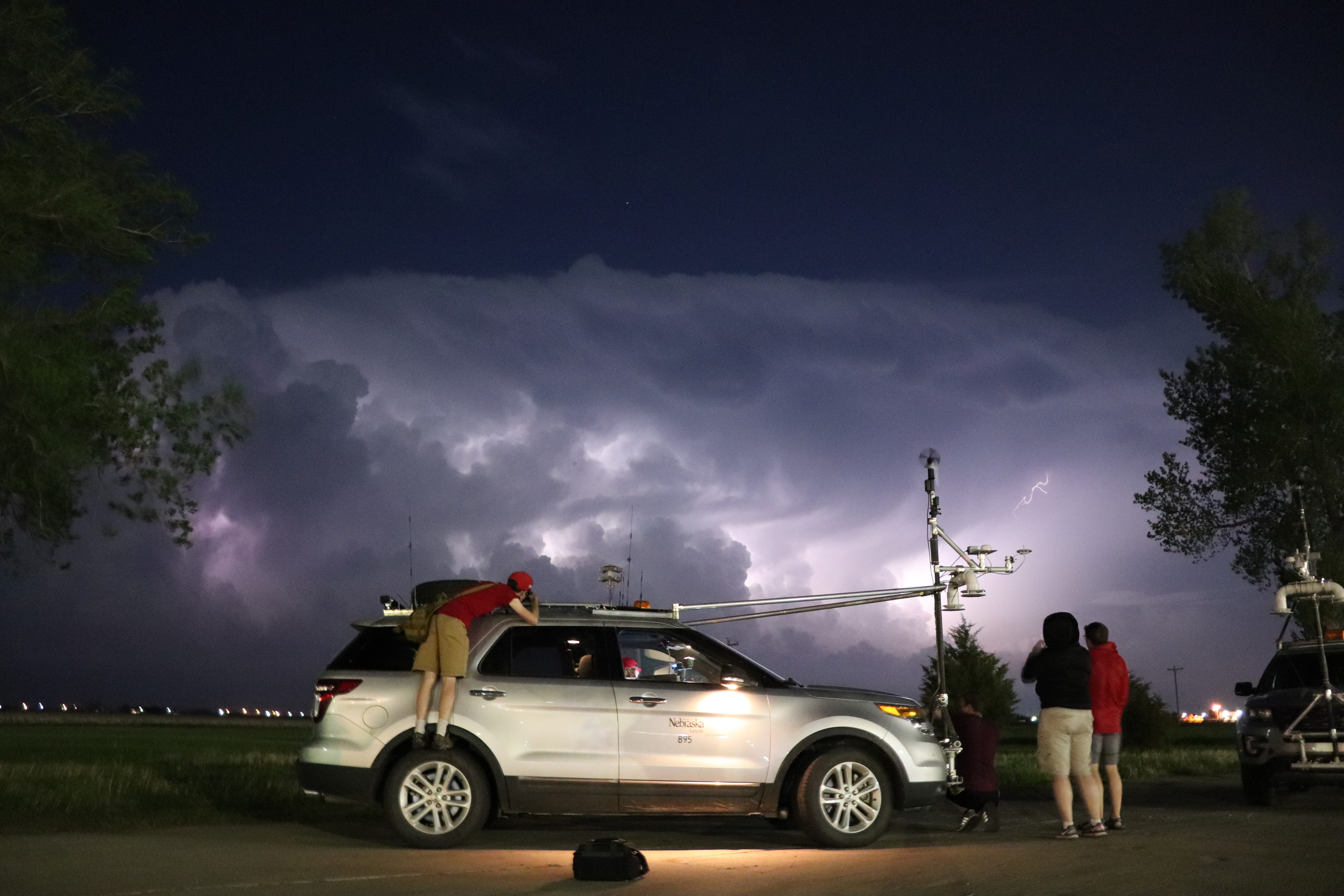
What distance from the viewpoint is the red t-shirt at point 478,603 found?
10.4 meters

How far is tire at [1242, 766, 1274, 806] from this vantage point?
14484 millimetres

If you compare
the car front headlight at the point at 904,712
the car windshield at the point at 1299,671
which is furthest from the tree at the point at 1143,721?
the car front headlight at the point at 904,712

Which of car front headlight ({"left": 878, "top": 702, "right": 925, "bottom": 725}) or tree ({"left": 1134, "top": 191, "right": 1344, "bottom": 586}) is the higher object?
tree ({"left": 1134, "top": 191, "right": 1344, "bottom": 586})

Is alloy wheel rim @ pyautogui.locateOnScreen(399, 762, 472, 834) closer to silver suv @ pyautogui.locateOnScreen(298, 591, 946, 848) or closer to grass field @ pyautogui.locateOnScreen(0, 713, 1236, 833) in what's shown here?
silver suv @ pyautogui.locateOnScreen(298, 591, 946, 848)

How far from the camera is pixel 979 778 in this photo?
40.2 ft

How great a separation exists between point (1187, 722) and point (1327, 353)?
26.7m

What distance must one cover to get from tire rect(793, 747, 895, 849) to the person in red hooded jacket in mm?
1944

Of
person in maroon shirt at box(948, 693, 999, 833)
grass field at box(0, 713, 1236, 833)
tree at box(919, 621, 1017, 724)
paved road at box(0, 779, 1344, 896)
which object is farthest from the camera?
tree at box(919, 621, 1017, 724)

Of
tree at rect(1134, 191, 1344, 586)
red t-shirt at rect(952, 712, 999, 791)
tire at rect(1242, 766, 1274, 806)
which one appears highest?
tree at rect(1134, 191, 1344, 586)

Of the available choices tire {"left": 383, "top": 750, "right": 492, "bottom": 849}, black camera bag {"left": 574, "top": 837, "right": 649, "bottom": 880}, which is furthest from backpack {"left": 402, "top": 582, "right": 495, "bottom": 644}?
black camera bag {"left": 574, "top": 837, "right": 649, "bottom": 880}

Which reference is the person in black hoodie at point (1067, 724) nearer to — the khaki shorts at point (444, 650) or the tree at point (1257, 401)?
the khaki shorts at point (444, 650)

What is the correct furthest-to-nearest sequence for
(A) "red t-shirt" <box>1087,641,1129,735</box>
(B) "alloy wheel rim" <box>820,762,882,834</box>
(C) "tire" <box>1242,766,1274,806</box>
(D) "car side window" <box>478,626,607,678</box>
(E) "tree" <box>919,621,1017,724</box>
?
1. (E) "tree" <box>919,621,1017,724</box>
2. (C) "tire" <box>1242,766,1274,806</box>
3. (A) "red t-shirt" <box>1087,641,1129,735</box>
4. (D) "car side window" <box>478,626,607,678</box>
5. (B) "alloy wheel rim" <box>820,762,882,834</box>

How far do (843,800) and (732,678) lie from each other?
49.3 inches

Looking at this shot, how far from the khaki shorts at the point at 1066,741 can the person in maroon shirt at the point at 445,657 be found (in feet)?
13.5
